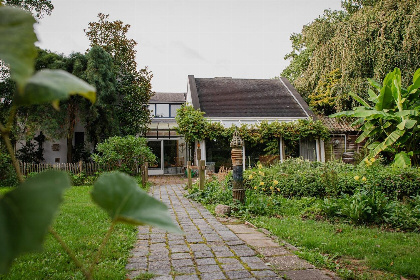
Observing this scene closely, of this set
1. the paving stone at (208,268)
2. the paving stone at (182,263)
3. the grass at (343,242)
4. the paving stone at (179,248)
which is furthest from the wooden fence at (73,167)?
the paving stone at (208,268)

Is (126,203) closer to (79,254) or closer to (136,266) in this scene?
(136,266)

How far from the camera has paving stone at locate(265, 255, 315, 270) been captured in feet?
11.6

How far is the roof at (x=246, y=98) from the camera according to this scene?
55.7 ft

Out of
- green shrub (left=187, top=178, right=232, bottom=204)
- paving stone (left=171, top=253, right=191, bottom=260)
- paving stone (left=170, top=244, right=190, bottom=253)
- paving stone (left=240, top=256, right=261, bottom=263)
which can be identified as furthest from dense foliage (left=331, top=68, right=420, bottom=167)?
paving stone (left=171, top=253, right=191, bottom=260)

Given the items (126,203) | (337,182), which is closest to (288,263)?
(126,203)

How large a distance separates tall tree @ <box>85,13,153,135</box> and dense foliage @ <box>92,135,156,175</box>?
3.99 meters

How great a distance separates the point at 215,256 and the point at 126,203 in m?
3.79

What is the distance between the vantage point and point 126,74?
18.0 metres

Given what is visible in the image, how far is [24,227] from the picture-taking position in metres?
0.25

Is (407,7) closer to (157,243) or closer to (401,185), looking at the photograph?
(401,185)

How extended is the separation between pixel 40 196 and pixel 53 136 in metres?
16.0

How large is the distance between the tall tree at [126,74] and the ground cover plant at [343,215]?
9497 mm

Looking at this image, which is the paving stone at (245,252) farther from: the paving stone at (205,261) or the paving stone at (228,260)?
the paving stone at (205,261)

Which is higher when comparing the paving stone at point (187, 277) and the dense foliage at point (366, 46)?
the dense foliage at point (366, 46)
